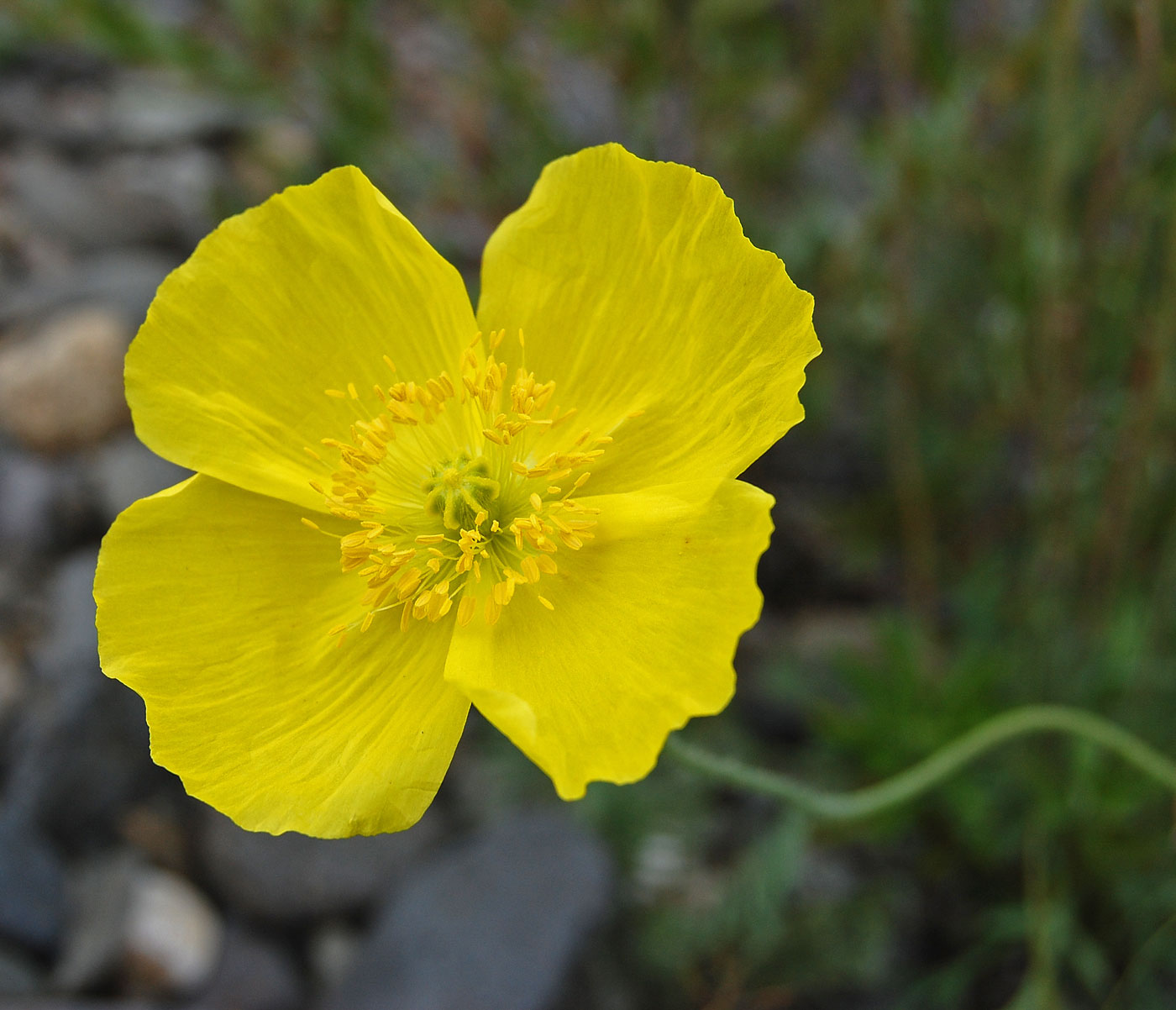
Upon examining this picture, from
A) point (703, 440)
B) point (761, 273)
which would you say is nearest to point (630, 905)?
point (703, 440)

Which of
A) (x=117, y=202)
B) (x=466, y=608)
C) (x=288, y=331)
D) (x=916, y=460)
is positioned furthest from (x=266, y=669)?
(x=117, y=202)

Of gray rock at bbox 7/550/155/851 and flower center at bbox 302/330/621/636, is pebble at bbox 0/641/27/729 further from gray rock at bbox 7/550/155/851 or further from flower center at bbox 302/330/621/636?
flower center at bbox 302/330/621/636

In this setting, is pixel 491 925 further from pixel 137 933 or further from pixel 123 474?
pixel 123 474

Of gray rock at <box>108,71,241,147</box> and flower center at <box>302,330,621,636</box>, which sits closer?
flower center at <box>302,330,621,636</box>

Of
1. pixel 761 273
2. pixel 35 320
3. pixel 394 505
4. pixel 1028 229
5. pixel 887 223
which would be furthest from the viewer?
pixel 35 320

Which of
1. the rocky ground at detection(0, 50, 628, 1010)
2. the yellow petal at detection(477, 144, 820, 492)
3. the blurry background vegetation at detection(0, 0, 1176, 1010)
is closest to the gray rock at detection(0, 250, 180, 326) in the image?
the rocky ground at detection(0, 50, 628, 1010)

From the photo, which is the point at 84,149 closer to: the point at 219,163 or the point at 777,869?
the point at 219,163

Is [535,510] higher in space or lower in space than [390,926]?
higher

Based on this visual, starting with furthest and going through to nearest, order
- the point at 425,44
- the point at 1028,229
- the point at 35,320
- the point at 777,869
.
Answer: the point at 425,44 < the point at 35,320 < the point at 1028,229 < the point at 777,869
